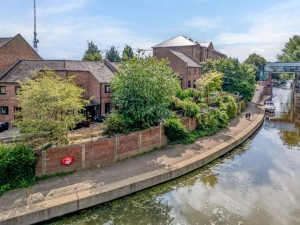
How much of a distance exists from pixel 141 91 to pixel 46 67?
38.4ft

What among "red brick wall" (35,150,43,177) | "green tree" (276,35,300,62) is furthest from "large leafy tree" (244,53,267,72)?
"red brick wall" (35,150,43,177)

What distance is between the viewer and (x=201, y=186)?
618 inches

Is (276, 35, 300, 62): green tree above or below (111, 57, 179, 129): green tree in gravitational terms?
above

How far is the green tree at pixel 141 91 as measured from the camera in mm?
18938

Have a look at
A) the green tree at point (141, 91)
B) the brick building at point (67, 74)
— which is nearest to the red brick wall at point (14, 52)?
the brick building at point (67, 74)

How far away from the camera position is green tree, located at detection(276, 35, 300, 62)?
231 feet

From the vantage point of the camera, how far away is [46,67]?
25.4 meters

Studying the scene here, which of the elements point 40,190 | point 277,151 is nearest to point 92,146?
point 40,190

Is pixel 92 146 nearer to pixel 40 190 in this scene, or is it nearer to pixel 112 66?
pixel 40 190

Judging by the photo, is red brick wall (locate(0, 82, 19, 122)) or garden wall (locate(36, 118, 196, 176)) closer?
garden wall (locate(36, 118, 196, 176))

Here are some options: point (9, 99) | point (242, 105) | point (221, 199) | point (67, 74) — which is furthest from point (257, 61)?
point (221, 199)

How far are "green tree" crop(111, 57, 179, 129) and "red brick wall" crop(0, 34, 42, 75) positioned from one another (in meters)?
14.0

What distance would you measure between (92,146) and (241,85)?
32.4 metres

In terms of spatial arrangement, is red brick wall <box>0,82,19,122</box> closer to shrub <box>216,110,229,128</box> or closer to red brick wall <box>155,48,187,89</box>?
shrub <box>216,110,229,128</box>
